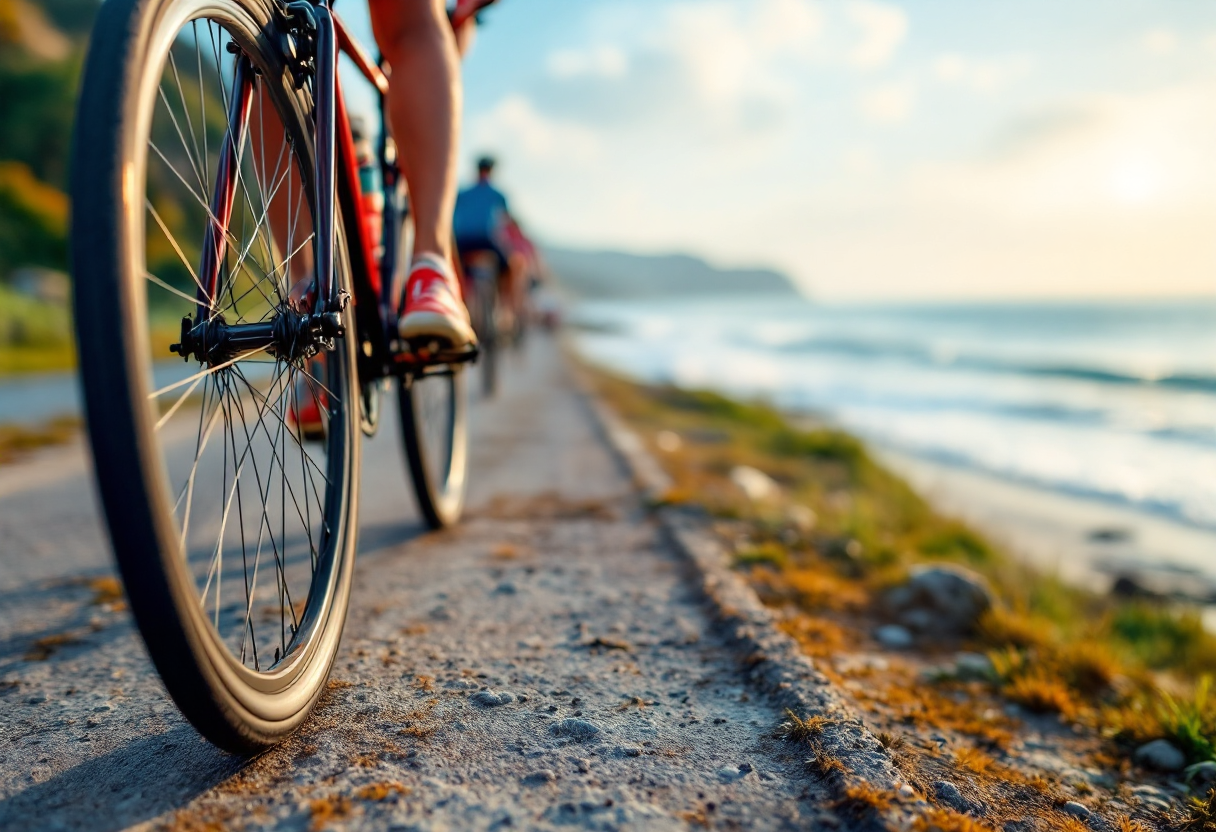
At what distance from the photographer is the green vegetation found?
1.76m

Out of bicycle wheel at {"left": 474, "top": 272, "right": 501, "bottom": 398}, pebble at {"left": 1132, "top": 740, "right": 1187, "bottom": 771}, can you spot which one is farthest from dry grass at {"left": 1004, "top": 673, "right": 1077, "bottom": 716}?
bicycle wheel at {"left": 474, "top": 272, "right": 501, "bottom": 398}

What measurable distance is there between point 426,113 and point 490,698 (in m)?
1.26

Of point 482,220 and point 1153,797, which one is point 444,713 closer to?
point 1153,797

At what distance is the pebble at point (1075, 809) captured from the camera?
1253mm

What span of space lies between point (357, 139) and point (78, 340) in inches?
51.9

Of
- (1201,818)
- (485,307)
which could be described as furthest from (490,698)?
(485,307)

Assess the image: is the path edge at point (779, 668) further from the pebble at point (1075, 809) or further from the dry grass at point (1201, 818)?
the dry grass at point (1201, 818)

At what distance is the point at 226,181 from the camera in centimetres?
130

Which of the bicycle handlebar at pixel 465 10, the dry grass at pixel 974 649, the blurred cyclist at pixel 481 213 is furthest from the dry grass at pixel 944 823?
the blurred cyclist at pixel 481 213

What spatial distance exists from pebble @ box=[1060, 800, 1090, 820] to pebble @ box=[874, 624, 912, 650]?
845mm

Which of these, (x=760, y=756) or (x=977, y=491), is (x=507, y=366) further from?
(x=760, y=756)

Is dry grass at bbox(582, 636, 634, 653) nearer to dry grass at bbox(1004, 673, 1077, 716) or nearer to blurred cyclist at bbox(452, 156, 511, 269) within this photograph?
dry grass at bbox(1004, 673, 1077, 716)

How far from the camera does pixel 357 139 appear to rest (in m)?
2.00

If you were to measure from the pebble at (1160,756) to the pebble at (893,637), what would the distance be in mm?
600
